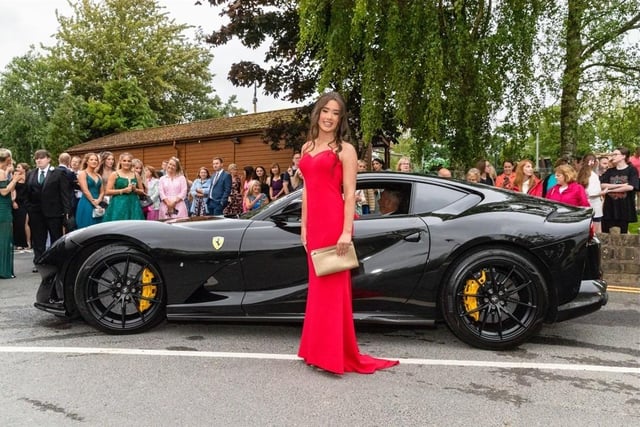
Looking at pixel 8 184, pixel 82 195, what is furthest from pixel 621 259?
pixel 8 184

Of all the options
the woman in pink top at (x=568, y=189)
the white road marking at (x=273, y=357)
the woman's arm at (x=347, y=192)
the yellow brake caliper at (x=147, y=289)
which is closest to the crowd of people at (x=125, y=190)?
the woman in pink top at (x=568, y=189)

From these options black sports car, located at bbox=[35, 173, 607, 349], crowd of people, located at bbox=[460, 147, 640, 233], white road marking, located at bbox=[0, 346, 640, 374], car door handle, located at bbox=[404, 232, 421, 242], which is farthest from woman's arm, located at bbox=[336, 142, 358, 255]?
crowd of people, located at bbox=[460, 147, 640, 233]

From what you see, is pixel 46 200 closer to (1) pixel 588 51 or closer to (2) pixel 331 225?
(2) pixel 331 225

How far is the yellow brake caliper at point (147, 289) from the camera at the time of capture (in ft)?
14.1

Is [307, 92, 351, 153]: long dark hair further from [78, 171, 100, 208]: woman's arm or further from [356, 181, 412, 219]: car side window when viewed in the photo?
[78, 171, 100, 208]: woman's arm

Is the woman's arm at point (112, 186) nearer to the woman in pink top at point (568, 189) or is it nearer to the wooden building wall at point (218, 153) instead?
the woman in pink top at point (568, 189)

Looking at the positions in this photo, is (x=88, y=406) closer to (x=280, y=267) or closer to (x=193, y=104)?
(x=280, y=267)

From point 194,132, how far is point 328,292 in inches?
1011

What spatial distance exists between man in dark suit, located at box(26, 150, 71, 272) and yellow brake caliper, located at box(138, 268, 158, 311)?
4.30 meters

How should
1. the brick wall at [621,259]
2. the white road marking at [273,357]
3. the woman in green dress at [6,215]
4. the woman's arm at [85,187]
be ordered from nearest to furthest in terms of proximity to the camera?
the white road marking at [273,357], the brick wall at [621,259], the woman in green dress at [6,215], the woman's arm at [85,187]

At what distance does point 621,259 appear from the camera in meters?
6.99

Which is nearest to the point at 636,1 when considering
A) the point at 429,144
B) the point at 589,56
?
the point at 589,56

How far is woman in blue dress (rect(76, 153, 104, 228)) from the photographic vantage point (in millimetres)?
7734

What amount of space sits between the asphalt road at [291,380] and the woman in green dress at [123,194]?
2.65m
